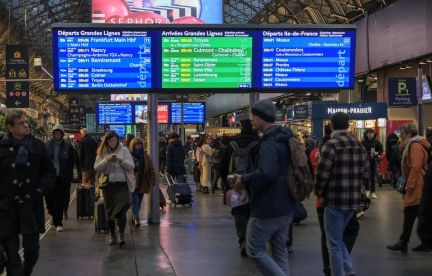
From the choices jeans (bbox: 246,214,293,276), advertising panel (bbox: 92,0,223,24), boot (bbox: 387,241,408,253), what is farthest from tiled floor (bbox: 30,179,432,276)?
advertising panel (bbox: 92,0,223,24)

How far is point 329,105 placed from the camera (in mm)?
24234

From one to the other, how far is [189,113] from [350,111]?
44.0 feet

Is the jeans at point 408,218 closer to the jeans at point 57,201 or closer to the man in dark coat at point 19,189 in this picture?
the man in dark coat at point 19,189

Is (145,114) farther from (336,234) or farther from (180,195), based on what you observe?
(336,234)

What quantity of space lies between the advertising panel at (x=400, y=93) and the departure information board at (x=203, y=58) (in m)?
10.4

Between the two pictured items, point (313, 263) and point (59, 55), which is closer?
point (313, 263)

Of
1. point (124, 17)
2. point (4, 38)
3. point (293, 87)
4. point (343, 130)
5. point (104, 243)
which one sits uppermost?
point (4, 38)

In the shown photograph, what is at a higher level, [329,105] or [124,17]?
[124,17]

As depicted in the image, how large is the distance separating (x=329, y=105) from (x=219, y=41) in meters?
14.7

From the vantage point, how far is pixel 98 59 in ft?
33.2

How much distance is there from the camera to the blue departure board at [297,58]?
10.3m

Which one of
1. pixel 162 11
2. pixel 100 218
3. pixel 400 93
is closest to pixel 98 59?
pixel 100 218

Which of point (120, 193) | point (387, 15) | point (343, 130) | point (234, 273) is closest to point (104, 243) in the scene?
point (120, 193)

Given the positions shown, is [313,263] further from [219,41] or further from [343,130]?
[219,41]
